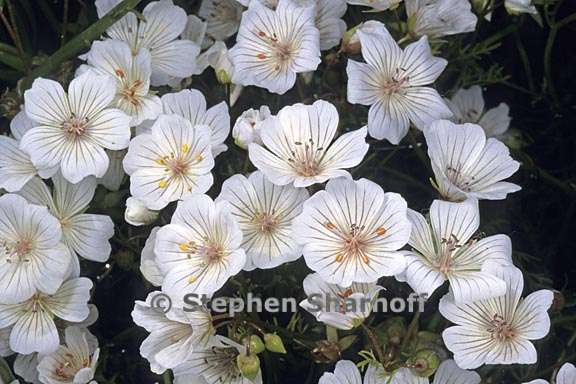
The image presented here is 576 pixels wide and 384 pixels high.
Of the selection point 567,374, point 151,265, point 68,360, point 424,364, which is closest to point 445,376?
point 424,364

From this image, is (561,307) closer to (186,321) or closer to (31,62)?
(186,321)

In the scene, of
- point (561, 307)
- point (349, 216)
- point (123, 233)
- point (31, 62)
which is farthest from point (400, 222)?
point (31, 62)

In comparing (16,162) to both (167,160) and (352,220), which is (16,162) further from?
(352,220)

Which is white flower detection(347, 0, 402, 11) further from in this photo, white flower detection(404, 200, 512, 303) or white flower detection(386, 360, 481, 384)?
white flower detection(386, 360, 481, 384)

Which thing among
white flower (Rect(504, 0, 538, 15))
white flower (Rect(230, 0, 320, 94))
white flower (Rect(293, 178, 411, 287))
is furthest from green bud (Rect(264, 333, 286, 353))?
white flower (Rect(504, 0, 538, 15))

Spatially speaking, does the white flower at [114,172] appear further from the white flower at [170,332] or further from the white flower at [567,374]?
the white flower at [567,374]

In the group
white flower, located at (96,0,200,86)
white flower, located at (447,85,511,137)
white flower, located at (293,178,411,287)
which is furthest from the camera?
white flower, located at (447,85,511,137)
